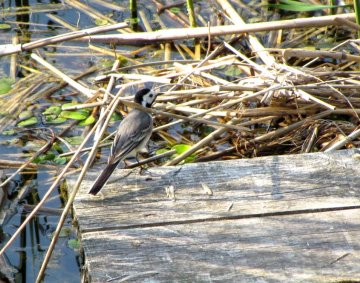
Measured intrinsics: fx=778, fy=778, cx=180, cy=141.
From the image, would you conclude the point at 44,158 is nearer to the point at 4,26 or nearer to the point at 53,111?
the point at 53,111

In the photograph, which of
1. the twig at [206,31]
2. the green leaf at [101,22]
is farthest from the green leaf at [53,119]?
the green leaf at [101,22]

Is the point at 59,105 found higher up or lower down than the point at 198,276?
lower down

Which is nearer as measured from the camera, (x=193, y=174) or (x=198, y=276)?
(x=198, y=276)

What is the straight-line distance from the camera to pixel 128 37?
7.05 meters

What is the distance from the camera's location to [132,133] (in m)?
5.10

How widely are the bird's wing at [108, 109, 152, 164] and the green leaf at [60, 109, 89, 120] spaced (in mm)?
1075

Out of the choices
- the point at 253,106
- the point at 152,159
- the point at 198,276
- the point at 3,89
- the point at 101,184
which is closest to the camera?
the point at 198,276

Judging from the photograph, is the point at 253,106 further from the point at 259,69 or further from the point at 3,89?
the point at 3,89

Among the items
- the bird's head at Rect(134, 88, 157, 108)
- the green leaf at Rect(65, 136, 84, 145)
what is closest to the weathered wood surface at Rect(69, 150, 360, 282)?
the bird's head at Rect(134, 88, 157, 108)

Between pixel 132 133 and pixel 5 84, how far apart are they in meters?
2.11

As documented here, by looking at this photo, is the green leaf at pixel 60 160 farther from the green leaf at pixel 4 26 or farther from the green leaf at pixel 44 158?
the green leaf at pixel 4 26

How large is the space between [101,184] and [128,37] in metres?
3.03

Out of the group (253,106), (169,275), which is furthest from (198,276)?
(253,106)

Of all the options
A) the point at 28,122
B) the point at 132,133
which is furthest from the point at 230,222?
the point at 28,122
